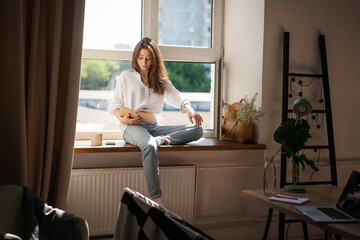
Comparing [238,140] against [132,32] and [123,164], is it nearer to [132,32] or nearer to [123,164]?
[123,164]

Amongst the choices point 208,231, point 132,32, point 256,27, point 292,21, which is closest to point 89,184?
point 208,231

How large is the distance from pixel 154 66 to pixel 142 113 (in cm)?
40

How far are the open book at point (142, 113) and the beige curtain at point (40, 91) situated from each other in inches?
18.5

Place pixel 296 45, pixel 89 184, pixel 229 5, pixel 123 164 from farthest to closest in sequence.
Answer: pixel 229 5, pixel 296 45, pixel 123 164, pixel 89 184

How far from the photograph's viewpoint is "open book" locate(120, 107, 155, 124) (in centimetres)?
301

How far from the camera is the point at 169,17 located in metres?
3.51

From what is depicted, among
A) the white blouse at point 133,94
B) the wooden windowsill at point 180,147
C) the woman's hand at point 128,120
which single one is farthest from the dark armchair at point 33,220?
the white blouse at point 133,94

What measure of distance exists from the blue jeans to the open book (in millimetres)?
71

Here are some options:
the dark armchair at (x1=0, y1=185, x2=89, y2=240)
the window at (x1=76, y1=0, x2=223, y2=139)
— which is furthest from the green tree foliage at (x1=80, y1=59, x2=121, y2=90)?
the dark armchair at (x1=0, y1=185, x2=89, y2=240)

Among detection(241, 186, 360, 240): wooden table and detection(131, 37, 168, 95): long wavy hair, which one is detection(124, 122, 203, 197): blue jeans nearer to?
detection(131, 37, 168, 95): long wavy hair

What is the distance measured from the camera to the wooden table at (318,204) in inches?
69.2

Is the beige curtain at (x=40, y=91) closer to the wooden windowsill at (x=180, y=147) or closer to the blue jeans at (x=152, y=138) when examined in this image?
the wooden windowsill at (x=180, y=147)

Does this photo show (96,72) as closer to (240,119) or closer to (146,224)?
(240,119)

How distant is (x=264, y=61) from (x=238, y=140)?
2.18 feet
